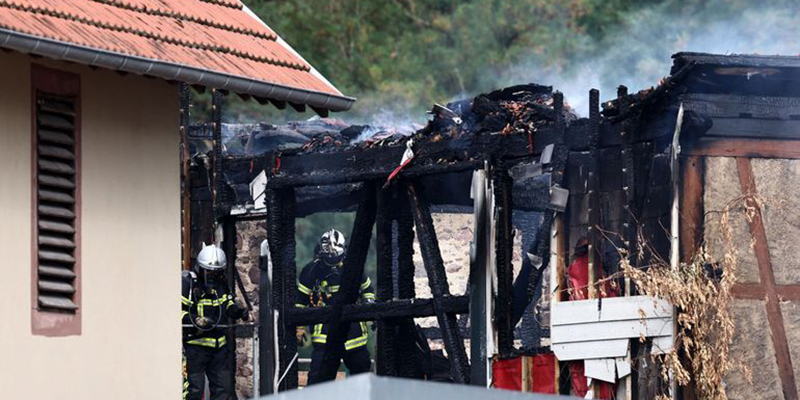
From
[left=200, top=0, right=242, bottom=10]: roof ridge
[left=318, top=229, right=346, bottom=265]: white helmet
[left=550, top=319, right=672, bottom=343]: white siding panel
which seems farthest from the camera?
[left=318, top=229, right=346, bottom=265]: white helmet

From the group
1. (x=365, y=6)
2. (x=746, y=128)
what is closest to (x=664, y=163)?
(x=746, y=128)

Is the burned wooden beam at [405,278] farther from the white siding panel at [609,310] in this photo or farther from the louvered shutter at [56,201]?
the louvered shutter at [56,201]

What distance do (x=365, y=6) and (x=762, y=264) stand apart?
21192 mm

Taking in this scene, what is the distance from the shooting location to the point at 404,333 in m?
15.5

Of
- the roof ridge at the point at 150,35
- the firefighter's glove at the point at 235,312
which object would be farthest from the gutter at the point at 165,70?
the firefighter's glove at the point at 235,312

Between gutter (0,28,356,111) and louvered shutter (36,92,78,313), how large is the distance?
0.56 meters

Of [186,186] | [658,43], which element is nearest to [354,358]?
[186,186]

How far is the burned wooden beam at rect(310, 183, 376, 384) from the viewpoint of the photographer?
1570cm

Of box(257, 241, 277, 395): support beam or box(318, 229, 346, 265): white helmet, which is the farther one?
box(318, 229, 346, 265): white helmet

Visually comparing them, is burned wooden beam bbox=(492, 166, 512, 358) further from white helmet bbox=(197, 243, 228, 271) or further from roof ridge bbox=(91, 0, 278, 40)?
white helmet bbox=(197, 243, 228, 271)

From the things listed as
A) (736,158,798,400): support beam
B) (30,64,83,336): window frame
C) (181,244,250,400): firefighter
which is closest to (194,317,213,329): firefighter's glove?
(181,244,250,400): firefighter

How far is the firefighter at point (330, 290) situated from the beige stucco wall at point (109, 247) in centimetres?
555

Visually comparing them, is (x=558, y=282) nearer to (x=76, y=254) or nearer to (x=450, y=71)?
(x=76, y=254)

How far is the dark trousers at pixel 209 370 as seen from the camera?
16.2m
